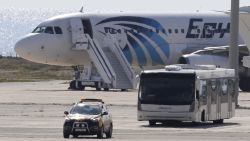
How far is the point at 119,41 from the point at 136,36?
1268mm

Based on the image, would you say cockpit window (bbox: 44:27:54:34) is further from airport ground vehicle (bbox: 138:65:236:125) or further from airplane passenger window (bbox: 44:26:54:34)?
airport ground vehicle (bbox: 138:65:236:125)

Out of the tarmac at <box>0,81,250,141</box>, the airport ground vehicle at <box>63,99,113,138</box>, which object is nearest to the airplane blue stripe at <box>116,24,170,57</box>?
the tarmac at <box>0,81,250,141</box>

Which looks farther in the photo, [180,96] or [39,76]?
[39,76]

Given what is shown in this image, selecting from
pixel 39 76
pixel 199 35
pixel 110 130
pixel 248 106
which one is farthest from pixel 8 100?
pixel 39 76

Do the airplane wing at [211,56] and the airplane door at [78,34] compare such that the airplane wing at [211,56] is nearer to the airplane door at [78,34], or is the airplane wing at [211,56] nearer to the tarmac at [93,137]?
the tarmac at [93,137]

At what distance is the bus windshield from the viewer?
47188 mm

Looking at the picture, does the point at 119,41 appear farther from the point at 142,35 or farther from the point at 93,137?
the point at 93,137

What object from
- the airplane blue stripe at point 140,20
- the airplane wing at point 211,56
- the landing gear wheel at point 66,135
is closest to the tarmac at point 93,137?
the landing gear wheel at point 66,135

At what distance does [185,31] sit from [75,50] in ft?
27.4

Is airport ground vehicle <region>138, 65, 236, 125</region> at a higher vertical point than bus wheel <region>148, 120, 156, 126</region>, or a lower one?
higher

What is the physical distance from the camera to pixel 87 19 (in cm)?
7712

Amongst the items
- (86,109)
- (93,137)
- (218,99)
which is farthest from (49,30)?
(93,137)

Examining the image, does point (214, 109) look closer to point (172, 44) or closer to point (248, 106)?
point (248, 106)

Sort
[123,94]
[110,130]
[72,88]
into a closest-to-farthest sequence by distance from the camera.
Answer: [110,130]
[123,94]
[72,88]
